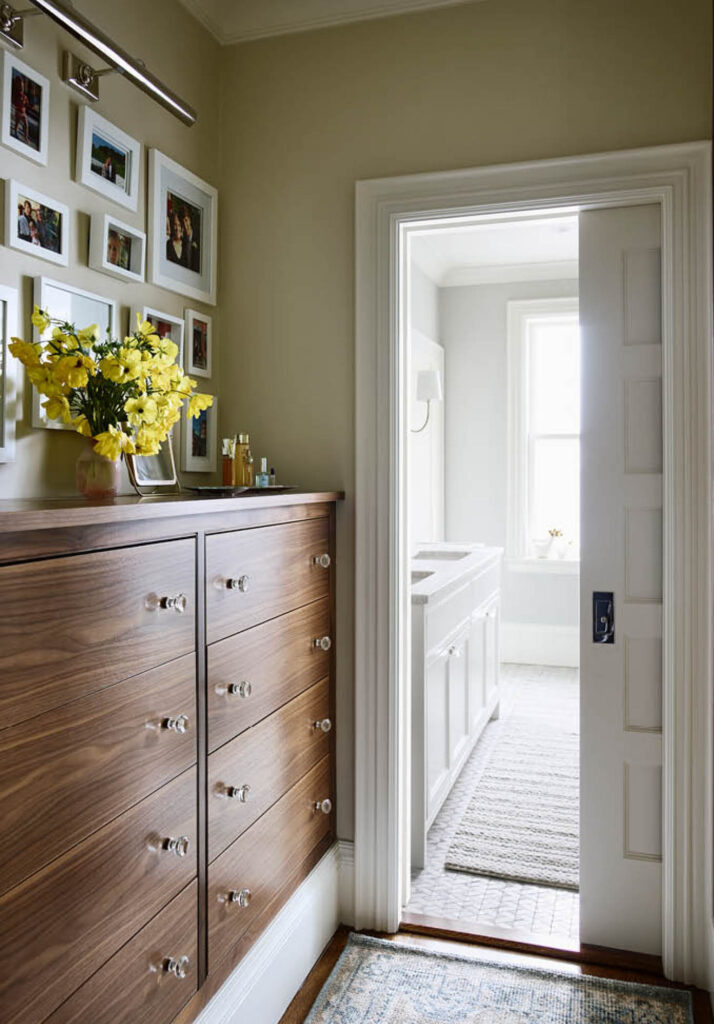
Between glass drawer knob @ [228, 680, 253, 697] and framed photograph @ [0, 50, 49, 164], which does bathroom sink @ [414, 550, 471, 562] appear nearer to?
glass drawer knob @ [228, 680, 253, 697]

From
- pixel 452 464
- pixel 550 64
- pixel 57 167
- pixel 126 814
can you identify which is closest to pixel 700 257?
pixel 550 64

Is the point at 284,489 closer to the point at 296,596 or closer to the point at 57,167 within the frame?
the point at 296,596

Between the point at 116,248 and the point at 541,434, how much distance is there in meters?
4.11

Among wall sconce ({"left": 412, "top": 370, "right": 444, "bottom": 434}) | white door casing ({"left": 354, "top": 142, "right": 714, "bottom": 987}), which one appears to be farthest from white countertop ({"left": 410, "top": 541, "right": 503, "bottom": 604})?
wall sconce ({"left": 412, "top": 370, "right": 444, "bottom": 434})

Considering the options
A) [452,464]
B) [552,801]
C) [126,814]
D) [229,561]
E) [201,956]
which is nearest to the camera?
[126,814]

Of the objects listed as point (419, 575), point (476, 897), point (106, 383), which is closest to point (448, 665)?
point (419, 575)

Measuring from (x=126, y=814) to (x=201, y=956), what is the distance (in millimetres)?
478

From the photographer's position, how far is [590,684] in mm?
2295

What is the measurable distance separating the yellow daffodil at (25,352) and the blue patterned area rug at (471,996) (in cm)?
170

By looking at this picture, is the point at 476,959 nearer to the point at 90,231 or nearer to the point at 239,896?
the point at 239,896

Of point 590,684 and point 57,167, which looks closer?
point 57,167

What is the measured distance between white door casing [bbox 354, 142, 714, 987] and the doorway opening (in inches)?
12.9

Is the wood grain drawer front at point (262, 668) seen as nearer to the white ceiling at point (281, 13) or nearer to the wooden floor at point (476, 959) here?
the wooden floor at point (476, 959)

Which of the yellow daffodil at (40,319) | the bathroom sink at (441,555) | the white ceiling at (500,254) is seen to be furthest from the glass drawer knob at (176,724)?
the white ceiling at (500,254)
